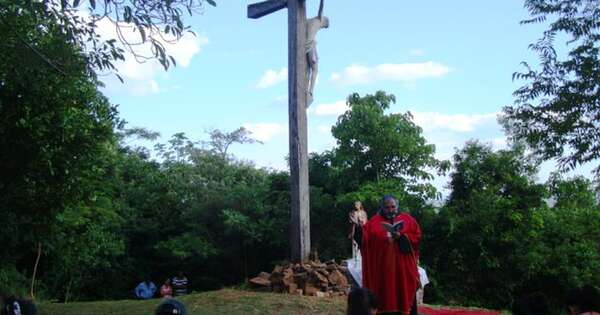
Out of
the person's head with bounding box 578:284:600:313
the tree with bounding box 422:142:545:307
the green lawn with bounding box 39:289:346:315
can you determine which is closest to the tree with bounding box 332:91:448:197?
the tree with bounding box 422:142:545:307

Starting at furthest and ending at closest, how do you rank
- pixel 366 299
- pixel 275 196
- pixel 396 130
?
1. pixel 275 196
2. pixel 396 130
3. pixel 366 299

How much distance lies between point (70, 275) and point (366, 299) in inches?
708

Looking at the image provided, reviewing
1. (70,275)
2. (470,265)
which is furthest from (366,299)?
(70,275)

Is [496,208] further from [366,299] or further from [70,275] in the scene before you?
[366,299]

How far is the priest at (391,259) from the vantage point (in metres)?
8.94

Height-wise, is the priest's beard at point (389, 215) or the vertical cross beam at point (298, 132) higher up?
the vertical cross beam at point (298, 132)

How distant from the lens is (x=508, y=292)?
1769 centimetres

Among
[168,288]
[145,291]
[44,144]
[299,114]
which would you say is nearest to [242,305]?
[299,114]

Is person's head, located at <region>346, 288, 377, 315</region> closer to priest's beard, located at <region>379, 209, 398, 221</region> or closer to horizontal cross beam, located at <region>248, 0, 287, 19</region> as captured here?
priest's beard, located at <region>379, 209, 398, 221</region>

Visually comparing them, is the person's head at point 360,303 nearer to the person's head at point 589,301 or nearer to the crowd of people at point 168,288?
the person's head at point 589,301

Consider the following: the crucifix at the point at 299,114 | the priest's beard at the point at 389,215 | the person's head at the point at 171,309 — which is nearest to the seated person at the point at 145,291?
the crucifix at the point at 299,114

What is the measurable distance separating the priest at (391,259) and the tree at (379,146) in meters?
8.04

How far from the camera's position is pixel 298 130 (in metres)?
12.6

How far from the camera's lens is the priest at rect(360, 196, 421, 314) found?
29.3 feet
